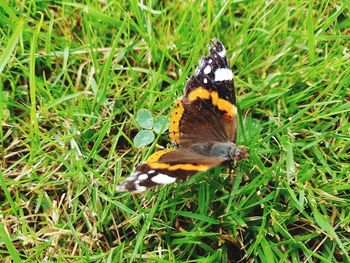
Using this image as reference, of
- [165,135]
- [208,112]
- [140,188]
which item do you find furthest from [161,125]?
[140,188]

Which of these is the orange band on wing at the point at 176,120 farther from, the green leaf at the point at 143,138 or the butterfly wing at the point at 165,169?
the butterfly wing at the point at 165,169

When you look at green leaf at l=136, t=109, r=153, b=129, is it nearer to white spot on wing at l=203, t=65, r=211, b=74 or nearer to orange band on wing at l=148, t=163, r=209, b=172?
white spot on wing at l=203, t=65, r=211, b=74

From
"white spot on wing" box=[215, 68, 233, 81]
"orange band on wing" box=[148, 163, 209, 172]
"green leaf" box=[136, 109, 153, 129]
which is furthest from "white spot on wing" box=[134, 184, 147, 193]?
"white spot on wing" box=[215, 68, 233, 81]

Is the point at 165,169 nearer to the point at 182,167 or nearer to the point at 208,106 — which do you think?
the point at 182,167

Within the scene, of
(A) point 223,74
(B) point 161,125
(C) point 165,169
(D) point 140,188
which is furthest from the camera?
(B) point 161,125

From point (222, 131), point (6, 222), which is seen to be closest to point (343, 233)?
point (222, 131)

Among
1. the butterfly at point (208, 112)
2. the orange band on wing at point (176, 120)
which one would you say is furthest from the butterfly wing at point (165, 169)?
the orange band on wing at point (176, 120)
